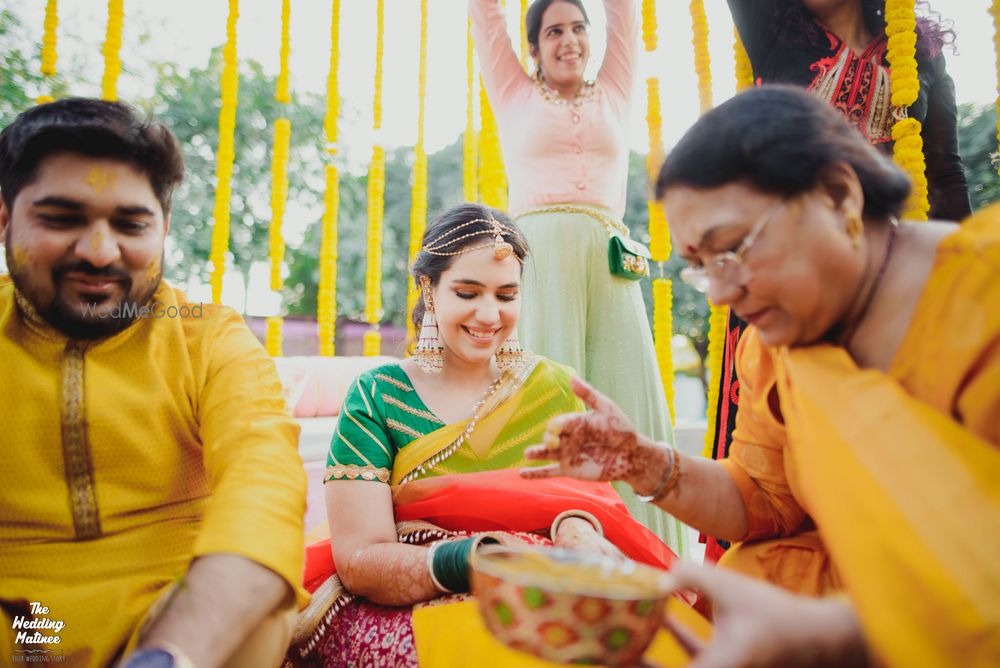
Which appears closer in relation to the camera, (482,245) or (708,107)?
(482,245)

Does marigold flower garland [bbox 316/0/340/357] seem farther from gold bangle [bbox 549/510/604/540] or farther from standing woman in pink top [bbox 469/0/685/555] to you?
gold bangle [bbox 549/510/604/540]

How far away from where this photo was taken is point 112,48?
11.9 ft

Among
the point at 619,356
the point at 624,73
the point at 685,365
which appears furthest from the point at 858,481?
the point at 685,365

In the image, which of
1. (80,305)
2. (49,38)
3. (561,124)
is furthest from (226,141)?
(80,305)

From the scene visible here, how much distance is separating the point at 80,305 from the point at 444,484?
3.24 ft

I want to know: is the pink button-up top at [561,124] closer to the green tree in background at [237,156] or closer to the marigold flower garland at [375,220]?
the marigold flower garland at [375,220]

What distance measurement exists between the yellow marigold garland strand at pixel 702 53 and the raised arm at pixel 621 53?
0.35m

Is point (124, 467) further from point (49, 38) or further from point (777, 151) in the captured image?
point (49, 38)

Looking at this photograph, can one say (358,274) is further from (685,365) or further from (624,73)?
(624,73)

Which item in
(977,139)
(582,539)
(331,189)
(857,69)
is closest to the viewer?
(582,539)

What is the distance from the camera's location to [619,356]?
2982mm

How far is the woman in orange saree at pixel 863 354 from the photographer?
2.66 feet

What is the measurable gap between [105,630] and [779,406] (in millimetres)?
1442

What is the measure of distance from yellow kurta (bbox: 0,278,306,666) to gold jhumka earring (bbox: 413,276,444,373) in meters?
0.65
